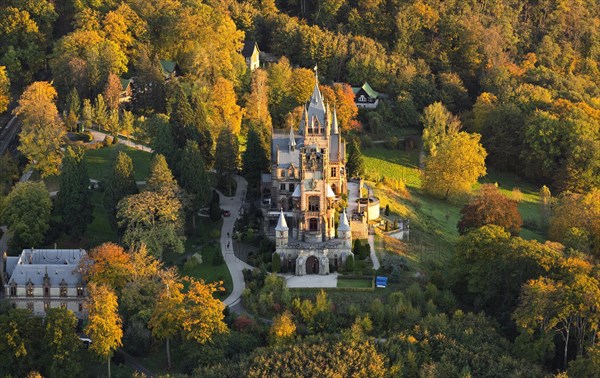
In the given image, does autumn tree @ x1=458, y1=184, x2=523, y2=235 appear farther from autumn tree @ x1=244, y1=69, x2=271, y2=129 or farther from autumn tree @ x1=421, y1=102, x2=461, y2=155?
autumn tree @ x1=244, y1=69, x2=271, y2=129

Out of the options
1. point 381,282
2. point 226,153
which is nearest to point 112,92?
point 226,153

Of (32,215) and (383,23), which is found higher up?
(383,23)

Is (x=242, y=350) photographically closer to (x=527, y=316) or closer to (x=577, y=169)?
(x=527, y=316)

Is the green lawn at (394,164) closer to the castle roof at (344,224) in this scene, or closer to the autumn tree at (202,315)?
the castle roof at (344,224)

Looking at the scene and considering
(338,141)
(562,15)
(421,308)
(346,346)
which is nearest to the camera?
(346,346)

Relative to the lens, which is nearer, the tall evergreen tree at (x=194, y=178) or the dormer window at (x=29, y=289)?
the dormer window at (x=29, y=289)

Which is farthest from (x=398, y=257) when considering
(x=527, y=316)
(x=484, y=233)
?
(x=527, y=316)

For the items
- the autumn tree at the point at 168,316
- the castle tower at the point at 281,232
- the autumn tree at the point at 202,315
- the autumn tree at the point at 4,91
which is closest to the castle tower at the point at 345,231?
the castle tower at the point at 281,232
